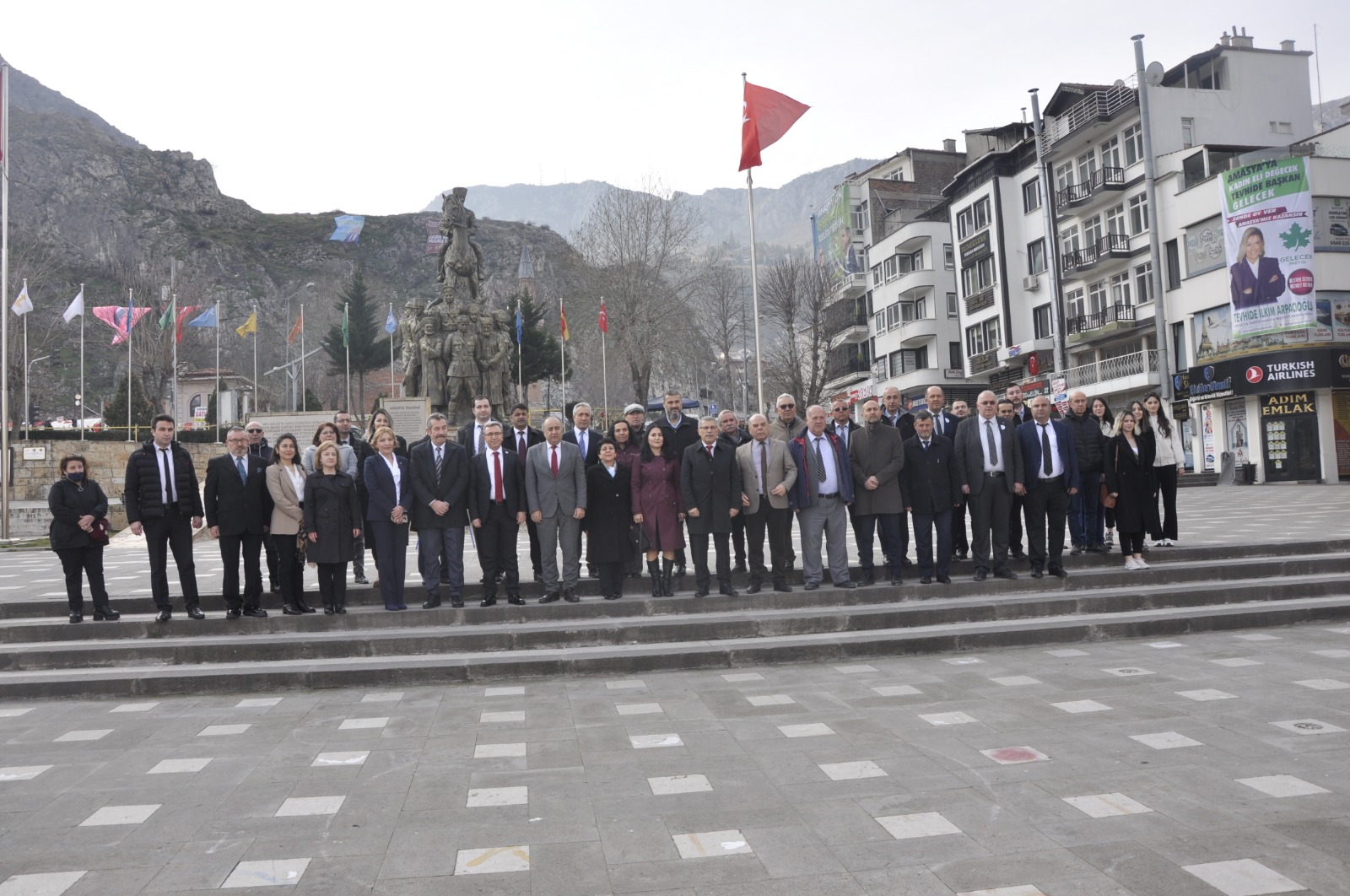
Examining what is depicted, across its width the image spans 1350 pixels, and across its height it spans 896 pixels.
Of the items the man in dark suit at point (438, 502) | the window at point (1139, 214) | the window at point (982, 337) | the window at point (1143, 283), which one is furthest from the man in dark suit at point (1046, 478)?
the window at point (982, 337)

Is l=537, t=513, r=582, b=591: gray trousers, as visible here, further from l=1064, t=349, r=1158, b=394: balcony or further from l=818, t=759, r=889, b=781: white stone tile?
l=1064, t=349, r=1158, b=394: balcony

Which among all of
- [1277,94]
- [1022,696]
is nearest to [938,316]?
[1277,94]

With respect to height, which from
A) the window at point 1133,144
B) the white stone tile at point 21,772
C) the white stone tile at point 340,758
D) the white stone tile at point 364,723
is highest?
the window at point 1133,144

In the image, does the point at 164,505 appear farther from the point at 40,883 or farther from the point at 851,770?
the point at 851,770

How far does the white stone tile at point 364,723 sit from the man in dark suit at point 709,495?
3.86 metres

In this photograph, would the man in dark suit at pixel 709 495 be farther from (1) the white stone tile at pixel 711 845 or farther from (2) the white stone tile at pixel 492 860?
(2) the white stone tile at pixel 492 860

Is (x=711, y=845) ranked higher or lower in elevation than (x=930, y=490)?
lower

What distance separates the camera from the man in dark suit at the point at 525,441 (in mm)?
10555

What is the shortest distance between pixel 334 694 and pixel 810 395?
128ft

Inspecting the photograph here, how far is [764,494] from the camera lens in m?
10.1

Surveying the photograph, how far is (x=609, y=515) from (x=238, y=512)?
3.55 meters

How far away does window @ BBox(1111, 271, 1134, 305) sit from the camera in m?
37.2

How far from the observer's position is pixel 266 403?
217ft

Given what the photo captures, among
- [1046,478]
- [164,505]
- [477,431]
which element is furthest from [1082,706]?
[164,505]
